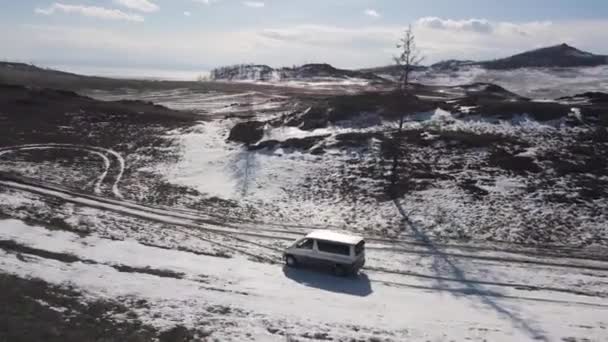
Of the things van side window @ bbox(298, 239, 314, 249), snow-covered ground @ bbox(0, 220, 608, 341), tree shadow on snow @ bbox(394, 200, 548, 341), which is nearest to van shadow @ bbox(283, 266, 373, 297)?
snow-covered ground @ bbox(0, 220, 608, 341)

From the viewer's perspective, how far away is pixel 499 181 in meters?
34.0

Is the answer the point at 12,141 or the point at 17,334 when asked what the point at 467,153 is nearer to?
the point at 17,334

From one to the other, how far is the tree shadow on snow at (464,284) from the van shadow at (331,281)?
3308 mm

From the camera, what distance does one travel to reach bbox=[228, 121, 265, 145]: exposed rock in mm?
44938

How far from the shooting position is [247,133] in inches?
1812

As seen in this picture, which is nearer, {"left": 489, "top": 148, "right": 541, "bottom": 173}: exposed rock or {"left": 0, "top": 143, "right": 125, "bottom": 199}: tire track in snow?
{"left": 489, "top": 148, "right": 541, "bottom": 173}: exposed rock

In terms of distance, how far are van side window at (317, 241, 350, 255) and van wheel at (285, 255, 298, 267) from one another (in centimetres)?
134

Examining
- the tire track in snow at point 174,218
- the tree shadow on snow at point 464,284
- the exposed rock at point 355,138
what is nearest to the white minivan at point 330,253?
the tire track in snow at point 174,218

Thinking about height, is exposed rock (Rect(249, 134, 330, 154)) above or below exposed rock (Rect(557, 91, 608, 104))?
below

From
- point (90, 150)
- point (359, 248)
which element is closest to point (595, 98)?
point (359, 248)

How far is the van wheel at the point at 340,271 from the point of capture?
72.4 feet

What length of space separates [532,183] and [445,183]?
223 inches

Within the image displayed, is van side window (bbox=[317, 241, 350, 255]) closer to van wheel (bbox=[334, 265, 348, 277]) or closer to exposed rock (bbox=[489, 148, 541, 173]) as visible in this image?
van wheel (bbox=[334, 265, 348, 277])

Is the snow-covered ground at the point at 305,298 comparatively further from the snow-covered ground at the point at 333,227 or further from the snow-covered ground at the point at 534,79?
the snow-covered ground at the point at 534,79
